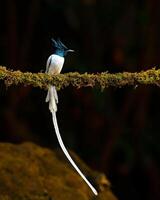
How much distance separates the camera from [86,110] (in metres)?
5.97

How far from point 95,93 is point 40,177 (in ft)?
8.55

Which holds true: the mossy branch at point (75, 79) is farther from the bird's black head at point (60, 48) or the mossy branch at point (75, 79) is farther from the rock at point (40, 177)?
the rock at point (40, 177)

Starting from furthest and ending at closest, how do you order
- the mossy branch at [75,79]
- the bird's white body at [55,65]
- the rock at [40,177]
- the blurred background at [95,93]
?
the blurred background at [95,93], the rock at [40,177], the bird's white body at [55,65], the mossy branch at [75,79]

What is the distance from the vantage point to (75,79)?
2.12 metres

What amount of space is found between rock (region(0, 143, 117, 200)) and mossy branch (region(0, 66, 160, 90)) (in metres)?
0.99

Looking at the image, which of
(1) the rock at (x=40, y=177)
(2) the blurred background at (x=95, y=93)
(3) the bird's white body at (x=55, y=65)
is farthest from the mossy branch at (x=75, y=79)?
(2) the blurred background at (x=95, y=93)

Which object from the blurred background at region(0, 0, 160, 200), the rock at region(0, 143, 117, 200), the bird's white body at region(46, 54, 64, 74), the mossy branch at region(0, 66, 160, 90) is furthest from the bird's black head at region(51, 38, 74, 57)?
the blurred background at region(0, 0, 160, 200)

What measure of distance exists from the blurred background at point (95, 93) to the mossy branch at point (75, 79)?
3.42 metres

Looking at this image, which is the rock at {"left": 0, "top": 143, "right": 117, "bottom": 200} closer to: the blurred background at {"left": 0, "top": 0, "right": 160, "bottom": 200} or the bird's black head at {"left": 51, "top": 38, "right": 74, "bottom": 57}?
the bird's black head at {"left": 51, "top": 38, "right": 74, "bottom": 57}

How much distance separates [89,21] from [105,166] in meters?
1.43

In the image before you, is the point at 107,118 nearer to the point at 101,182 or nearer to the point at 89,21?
the point at 89,21

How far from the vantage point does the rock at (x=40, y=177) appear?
3037 millimetres

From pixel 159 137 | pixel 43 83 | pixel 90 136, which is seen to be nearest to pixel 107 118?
pixel 90 136

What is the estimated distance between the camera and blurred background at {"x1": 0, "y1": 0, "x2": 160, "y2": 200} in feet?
18.9
